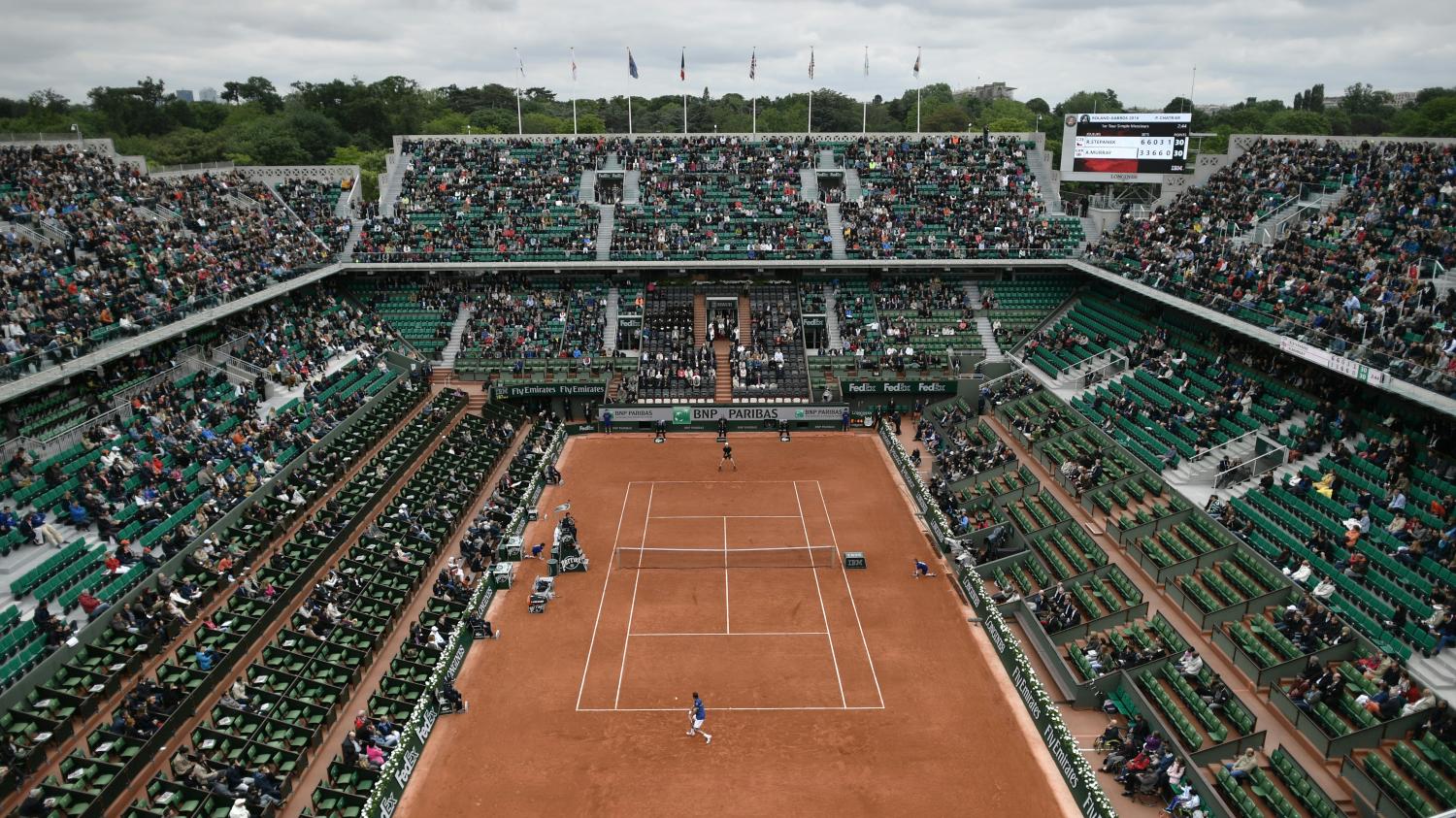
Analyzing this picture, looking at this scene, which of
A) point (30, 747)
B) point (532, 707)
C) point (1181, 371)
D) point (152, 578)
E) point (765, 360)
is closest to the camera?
point (30, 747)

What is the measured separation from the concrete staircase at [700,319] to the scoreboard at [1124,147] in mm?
22875

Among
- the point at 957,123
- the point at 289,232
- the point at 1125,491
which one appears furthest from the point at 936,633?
the point at 957,123

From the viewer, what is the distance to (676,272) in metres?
56.0

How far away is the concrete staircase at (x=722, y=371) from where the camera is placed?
48.1 meters

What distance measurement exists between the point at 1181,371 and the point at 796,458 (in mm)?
17172

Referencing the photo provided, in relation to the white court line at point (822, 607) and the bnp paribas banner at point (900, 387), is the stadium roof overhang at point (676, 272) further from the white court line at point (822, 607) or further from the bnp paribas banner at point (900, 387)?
the white court line at point (822, 607)

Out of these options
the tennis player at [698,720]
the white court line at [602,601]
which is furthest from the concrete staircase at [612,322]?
the tennis player at [698,720]

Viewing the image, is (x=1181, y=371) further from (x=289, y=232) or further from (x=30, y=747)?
(x=289, y=232)

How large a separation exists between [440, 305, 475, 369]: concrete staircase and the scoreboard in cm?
3631

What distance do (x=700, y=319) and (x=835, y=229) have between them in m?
10.9

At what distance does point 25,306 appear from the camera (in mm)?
31703

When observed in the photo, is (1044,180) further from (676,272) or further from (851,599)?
(851,599)

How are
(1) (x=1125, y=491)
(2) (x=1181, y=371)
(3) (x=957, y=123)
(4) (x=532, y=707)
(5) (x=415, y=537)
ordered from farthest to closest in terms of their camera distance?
(3) (x=957, y=123)
(2) (x=1181, y=371)
(1) (x=1125, y=491)
(5) (x=415, y=537)
(4) (x=532, y=707)

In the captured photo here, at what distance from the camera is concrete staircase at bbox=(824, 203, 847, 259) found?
54.9 meters
